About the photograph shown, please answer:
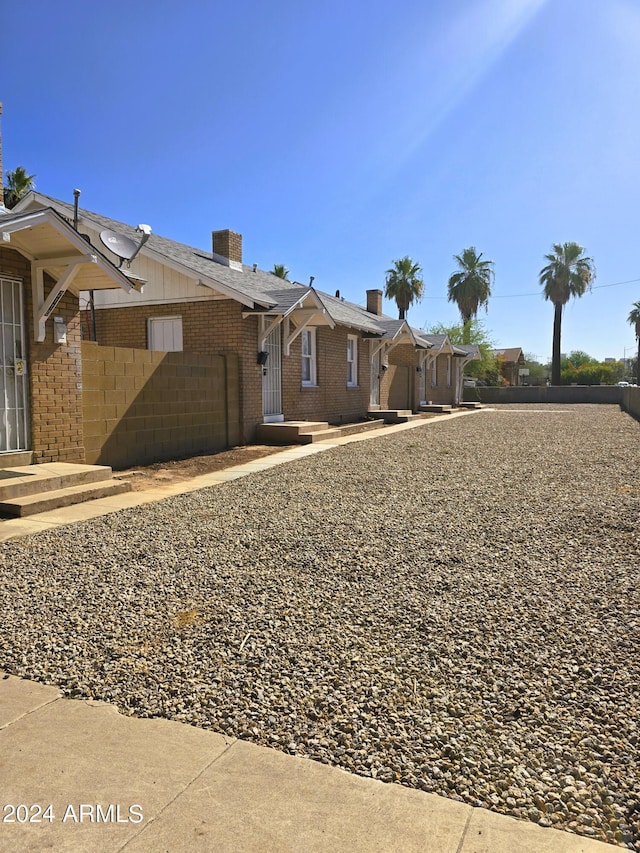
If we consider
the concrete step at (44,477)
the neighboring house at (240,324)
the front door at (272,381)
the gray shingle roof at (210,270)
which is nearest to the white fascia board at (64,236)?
the neighboring house at (240,324)

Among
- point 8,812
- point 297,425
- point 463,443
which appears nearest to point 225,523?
point 8,812

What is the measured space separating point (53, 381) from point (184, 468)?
8.62ft

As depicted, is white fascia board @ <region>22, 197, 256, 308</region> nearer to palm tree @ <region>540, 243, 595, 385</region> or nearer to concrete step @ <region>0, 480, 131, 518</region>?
concrete step @ <region>0, 480, 131, 518</region>

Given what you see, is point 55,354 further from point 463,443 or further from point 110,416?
point 463,443

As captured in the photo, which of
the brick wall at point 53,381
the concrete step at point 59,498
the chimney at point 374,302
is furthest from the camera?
the chimney at point 374,302

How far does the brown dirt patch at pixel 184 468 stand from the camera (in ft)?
28.9

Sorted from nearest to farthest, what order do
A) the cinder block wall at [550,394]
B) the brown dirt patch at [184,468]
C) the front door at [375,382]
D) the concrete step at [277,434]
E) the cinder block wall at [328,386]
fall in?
the brown dirt patch at [184,468] → the concrete step at [277,434] → the cinder block wall at [328,386] → the front door at [375,382] → the cinder block wall at [550,394]

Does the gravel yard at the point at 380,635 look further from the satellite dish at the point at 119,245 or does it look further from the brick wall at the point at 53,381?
the satellite dish at the point at 119,245

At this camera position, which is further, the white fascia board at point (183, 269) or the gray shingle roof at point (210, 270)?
the gray shingle roof at point (210, 270)

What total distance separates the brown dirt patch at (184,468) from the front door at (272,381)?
2.04 m

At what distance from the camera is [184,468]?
9.97 metres

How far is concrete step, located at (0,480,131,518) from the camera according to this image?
635 centimetres

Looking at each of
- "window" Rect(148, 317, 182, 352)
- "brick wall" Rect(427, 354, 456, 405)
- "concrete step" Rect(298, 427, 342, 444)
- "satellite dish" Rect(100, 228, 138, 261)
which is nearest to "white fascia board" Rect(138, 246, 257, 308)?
"window" Rect(148, 317, 182, 352)

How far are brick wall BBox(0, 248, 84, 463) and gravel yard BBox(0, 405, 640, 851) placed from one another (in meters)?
2.27
